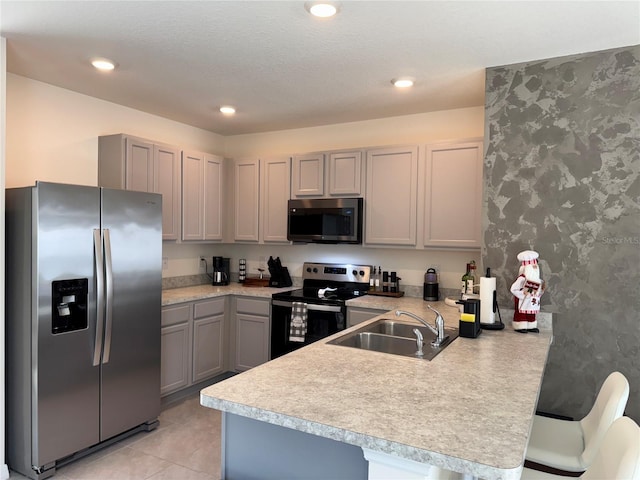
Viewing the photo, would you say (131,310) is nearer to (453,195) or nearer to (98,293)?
(98,293)

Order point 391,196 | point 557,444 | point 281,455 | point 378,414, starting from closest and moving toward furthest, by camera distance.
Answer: point 378,414
point 281,455
point 557,444
point 391,196

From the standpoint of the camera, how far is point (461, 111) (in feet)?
12.1

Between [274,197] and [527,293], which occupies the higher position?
[274,197]

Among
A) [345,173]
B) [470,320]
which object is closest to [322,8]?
[470,320]

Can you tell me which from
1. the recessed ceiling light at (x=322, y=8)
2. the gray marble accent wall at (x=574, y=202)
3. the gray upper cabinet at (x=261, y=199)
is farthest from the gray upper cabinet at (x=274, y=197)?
the recessed ceiling light at (x=322, y=8)

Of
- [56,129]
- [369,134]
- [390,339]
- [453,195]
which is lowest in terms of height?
[390,339]

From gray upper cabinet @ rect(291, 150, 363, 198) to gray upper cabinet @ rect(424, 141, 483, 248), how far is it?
65 centimetres

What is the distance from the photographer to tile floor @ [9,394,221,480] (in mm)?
2629

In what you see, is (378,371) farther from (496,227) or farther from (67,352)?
(67,352)

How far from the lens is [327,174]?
4.03 metres

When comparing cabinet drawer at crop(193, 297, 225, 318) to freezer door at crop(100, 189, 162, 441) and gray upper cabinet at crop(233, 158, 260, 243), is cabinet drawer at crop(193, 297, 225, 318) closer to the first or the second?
freezer door at crop(100, 189, 162, 441)

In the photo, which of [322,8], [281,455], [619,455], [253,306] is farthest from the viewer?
[253,306]

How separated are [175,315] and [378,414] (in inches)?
106

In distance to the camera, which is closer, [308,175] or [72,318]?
[72,318]
